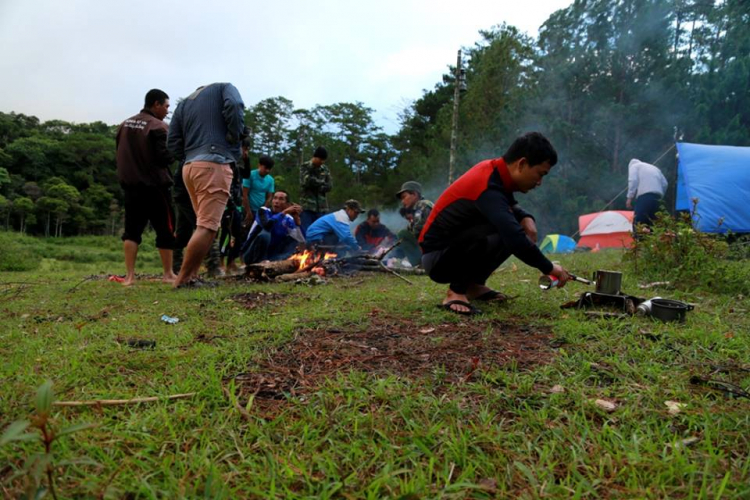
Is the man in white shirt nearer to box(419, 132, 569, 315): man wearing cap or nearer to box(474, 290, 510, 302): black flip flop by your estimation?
box(474, 290, 510, 302): black flip flop

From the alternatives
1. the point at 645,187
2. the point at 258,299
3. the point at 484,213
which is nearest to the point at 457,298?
the point at 484,213

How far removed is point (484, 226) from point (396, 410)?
1732 mm

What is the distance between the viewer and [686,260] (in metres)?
3.83

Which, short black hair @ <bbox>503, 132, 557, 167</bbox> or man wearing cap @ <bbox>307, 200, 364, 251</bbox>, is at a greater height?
short black hair @ <bbox>503, 132, 557, 167</bbox>

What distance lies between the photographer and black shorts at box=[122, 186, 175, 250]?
426 centimetres

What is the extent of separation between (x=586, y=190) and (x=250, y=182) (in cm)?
1371

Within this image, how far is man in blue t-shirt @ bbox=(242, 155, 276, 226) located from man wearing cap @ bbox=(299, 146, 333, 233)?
2.32 feet

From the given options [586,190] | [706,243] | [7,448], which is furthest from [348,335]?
[586,190]

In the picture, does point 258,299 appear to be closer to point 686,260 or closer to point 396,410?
point 396,410

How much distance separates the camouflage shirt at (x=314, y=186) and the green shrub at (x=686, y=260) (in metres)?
5.03

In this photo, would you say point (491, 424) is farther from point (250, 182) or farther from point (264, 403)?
point (250, 182)

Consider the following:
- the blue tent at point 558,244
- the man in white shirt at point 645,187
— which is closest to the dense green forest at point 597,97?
the blue tent at point 558,244

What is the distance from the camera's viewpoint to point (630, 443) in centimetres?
122

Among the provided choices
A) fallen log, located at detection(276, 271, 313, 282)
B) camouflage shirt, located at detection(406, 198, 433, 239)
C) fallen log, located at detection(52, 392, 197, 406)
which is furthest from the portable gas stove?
camouflage shirt, located at detection(406, 198, 433, 239)
